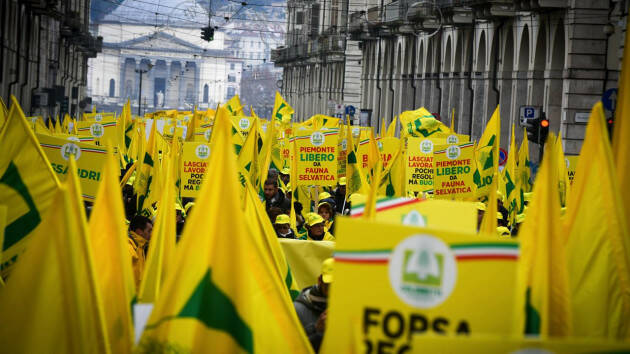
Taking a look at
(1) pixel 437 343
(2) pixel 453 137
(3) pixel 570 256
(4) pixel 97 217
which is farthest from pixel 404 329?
(2) pixel 453 137

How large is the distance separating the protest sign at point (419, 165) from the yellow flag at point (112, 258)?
7828 mm

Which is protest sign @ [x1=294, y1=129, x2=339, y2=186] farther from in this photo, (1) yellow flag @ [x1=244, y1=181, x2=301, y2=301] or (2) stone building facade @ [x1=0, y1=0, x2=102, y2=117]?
(2) stone building facade @ [x1=0, y1=0, x2=102, y2=117]

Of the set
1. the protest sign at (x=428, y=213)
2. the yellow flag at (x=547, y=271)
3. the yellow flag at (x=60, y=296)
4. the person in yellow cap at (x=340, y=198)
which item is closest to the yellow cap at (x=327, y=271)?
the protest sign at (x=428, y=213)

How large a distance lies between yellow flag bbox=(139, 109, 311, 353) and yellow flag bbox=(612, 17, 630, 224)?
1.97 meters

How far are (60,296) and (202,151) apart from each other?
7702mm

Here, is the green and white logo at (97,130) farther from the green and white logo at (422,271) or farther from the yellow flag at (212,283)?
the green and white logo at (422,271)

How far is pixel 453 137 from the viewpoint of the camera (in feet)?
50.6

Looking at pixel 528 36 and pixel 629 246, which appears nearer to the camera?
pixel 629 246

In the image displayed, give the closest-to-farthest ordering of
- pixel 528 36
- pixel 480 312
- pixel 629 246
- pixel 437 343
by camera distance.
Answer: pixel 437 343, pixel 480 312, pixel 629 246, pixel 528 36

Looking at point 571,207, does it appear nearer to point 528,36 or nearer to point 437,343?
point 437,343

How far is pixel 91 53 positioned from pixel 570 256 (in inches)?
3236

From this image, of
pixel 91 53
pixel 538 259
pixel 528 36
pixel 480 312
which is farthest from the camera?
pixel 91 53

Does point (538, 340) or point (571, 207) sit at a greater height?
point (571, 207)

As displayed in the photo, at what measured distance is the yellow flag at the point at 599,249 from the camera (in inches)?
196
